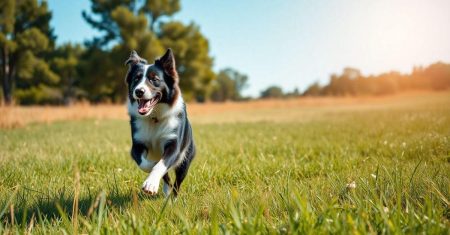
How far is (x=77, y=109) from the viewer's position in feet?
65.1

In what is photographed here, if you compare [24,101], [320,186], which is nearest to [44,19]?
[24,101]

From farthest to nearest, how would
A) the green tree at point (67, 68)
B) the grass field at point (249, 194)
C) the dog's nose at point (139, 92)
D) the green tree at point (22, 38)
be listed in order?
the green tree at point (67, 68) < the green tree at point (22, 38) < the dog's nose at point (139, 92) < the grass field at point (249, 194)

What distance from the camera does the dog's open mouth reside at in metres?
3.53

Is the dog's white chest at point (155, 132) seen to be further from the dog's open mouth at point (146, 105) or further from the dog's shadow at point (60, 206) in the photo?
the dog's shadow at point (60, 206)

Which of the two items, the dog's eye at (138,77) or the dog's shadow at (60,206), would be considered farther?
the dog's eye at (138,77)

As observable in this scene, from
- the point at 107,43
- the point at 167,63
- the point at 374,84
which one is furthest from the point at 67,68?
the point at 167,63

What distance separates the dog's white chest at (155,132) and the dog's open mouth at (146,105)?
17cm

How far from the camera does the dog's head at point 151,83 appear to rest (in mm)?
3563

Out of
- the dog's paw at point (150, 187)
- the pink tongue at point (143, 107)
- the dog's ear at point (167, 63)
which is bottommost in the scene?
the dog's paw at point (150, 187)

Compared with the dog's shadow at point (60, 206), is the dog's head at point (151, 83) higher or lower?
higher

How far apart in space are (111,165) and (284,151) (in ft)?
8.81

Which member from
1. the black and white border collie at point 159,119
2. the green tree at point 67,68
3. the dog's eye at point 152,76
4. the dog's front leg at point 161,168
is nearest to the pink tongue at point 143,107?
the black and white border collie at point 159,119

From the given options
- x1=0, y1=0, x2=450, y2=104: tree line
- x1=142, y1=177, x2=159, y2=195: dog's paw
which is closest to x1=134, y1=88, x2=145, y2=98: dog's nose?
x1=142, y1=177, x2=159, y2=195: dog's paw

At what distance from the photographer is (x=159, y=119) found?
369 centimetres
